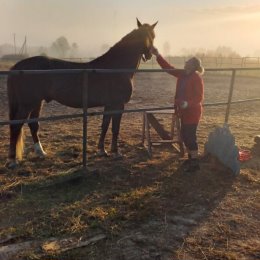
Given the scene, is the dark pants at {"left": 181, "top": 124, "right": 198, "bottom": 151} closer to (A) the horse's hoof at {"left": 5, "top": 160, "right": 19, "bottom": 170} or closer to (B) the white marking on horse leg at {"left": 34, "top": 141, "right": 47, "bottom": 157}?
(B) the white marking on horse leg at {"left": 34, "top": 141, "right": 47, "bottom": 157}

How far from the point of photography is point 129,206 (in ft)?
13.6

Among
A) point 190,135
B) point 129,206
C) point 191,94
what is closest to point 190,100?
point 191,94

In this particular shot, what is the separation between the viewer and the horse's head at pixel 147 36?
6.18 metres

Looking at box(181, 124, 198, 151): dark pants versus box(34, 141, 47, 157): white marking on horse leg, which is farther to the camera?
box(34, 141, 47, 157): white marking on horse leg

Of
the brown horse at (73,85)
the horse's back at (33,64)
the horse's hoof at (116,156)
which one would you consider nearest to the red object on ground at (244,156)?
the horse's hoof at (116,156)

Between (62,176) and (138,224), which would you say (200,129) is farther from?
(138,224)

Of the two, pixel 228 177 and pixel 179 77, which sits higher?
pixel 179 77

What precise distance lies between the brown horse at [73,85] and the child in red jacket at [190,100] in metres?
0.97

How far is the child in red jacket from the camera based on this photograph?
525cm

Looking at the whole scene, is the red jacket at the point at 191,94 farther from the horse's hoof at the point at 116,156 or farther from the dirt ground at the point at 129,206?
the horse's hoof at the point at 116,156

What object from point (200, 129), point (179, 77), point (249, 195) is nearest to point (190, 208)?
point (249, 195)

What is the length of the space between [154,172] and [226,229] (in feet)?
6.04

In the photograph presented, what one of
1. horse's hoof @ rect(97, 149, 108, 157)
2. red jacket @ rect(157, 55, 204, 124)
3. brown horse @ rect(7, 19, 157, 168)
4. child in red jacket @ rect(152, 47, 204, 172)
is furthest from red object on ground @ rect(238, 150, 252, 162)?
horse's hoof @ rect(97, 149, 108, 157)

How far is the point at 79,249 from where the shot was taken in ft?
10.6
